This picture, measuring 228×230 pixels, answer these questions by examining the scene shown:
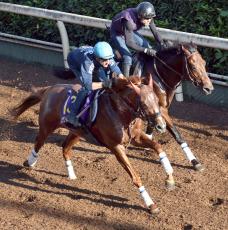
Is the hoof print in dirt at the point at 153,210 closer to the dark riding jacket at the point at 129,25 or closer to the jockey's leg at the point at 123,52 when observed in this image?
the jockey's leg at the point at 123,52

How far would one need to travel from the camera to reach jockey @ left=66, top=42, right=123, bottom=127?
694 cm

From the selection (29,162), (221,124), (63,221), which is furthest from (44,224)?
(221,124)

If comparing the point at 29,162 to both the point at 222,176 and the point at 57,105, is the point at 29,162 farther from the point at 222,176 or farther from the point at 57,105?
the point at 222,176

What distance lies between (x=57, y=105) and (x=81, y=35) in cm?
515

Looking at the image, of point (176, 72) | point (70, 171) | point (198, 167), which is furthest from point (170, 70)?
point (70, 171)

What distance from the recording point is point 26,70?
12469mm

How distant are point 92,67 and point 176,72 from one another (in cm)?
156

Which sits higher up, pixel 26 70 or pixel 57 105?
pixel 57 105

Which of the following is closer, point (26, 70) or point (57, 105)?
point (57, 105)

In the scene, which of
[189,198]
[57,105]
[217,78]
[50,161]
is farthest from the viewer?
[217,78]

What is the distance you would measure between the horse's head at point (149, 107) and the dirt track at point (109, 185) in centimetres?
123

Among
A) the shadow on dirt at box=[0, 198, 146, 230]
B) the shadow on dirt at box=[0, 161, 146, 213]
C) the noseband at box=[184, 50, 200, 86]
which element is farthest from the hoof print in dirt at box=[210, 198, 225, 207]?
the noseband at box=[184, 50, 200, 86]

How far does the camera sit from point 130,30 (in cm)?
850

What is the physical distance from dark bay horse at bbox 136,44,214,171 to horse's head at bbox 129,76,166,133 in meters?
1.71
